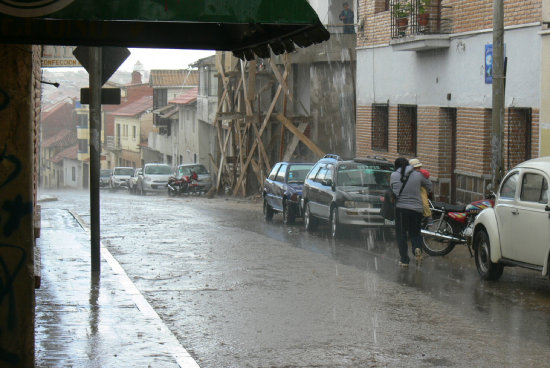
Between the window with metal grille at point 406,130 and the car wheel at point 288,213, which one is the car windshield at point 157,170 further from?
the car wheel at point 288,213

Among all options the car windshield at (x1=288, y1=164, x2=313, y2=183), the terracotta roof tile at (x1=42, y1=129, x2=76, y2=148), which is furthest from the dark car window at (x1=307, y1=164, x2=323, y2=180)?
the terracotta roof tile at (x1=42, y1=129, x2=76, y2=148)

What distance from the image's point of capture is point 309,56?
35531 mm

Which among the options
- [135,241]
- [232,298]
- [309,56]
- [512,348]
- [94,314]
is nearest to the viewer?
[512,348]

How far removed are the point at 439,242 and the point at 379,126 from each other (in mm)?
11603

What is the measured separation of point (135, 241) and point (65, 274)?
213 inches

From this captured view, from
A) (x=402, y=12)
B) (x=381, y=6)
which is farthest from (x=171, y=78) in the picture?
(x=402, y=12)

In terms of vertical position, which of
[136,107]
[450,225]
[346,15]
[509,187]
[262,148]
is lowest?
[450,225]

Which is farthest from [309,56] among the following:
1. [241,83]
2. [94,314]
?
[94,314]

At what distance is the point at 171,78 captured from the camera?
7606 cm

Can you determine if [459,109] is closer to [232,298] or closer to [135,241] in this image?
[135,241]

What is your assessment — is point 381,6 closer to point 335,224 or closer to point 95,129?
point 335,224

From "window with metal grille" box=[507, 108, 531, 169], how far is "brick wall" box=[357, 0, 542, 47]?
1.82m

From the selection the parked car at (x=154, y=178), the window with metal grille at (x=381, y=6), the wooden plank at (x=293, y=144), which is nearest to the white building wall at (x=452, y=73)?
the window with metal grille at (x=381, y=6)

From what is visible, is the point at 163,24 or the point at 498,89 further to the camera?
the point at 498,89
